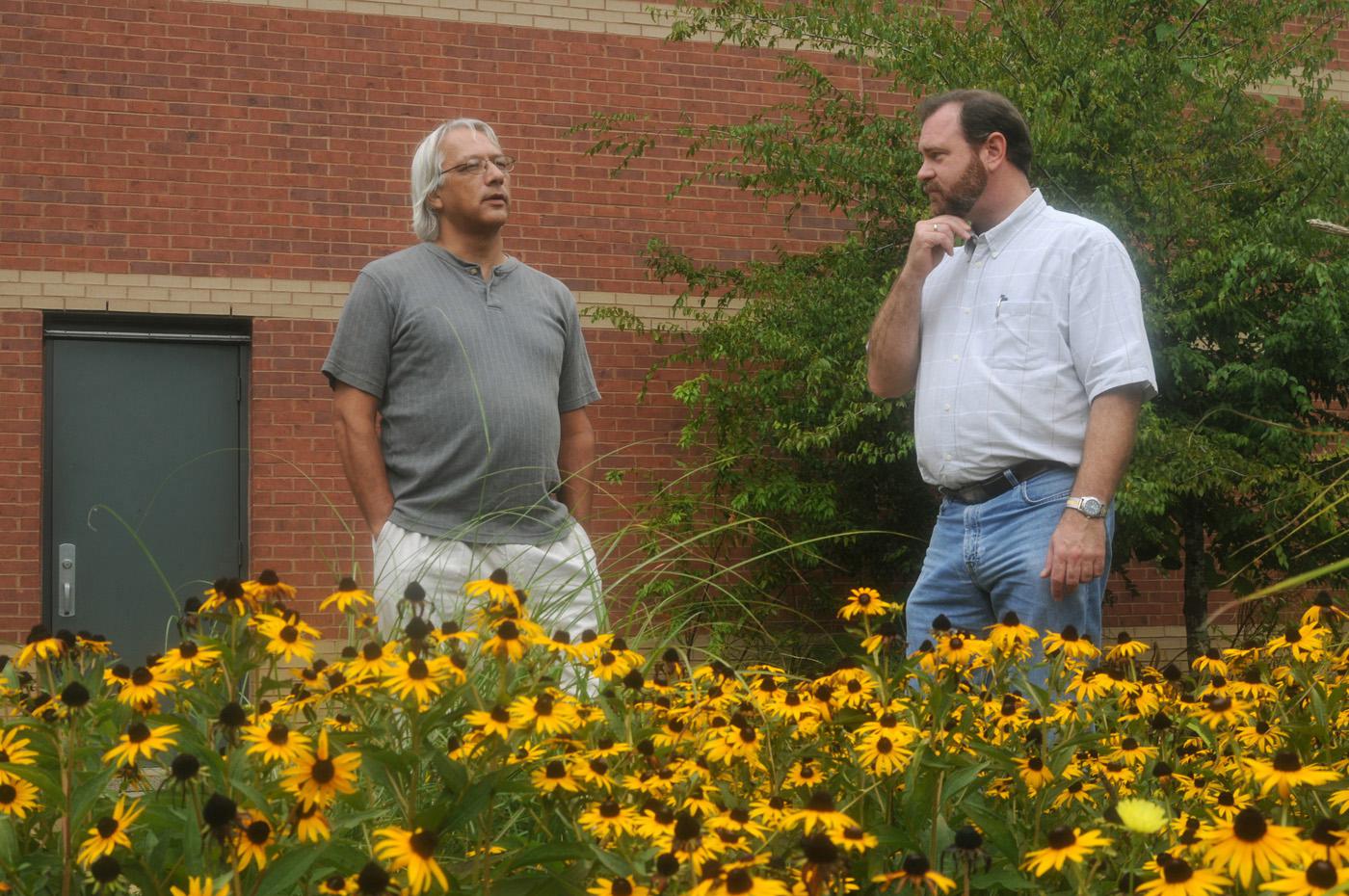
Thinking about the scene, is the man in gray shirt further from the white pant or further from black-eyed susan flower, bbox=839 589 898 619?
black-eyed susan flower, bbox=839 589 898 619

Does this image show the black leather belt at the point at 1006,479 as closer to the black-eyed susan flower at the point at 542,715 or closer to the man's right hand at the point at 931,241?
the man's right hand at the point at 931,241

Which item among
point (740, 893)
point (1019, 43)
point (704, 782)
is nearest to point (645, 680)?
point (704, 782)

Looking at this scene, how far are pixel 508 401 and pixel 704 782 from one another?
1.92 metres

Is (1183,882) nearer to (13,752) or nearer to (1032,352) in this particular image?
(13,752)

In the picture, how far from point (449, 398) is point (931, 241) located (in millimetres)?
1243

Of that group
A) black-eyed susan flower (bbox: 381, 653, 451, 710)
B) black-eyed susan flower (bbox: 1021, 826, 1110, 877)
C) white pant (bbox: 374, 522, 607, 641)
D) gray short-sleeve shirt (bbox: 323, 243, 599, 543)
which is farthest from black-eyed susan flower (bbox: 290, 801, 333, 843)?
gray short-sleeve shirt (bbox: 323, 243, 599, 543)

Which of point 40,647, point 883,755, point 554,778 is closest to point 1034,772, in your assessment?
point 883,755

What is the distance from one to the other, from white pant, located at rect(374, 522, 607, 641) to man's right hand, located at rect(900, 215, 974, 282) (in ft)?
3.47

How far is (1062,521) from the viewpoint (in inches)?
134

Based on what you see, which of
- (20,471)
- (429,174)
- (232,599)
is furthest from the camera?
(20,471)

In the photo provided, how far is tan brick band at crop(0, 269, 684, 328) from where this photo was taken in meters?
9.60

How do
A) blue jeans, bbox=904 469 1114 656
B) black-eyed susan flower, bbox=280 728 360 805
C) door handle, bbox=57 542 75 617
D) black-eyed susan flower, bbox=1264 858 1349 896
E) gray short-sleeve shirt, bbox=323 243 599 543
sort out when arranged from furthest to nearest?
door handle, bbox=57 542 75 617 → gray short-sleeve shirt, bbox=323 243 599 543 → blue jeans, bbox=904 469 1114 656 → black-eyed susan flower, bbox=280 728 360 805 → black-eyed susan flower, bbox=1264 858 1349 896

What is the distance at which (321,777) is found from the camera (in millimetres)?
1877

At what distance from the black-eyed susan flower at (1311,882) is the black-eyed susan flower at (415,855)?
0.87m
